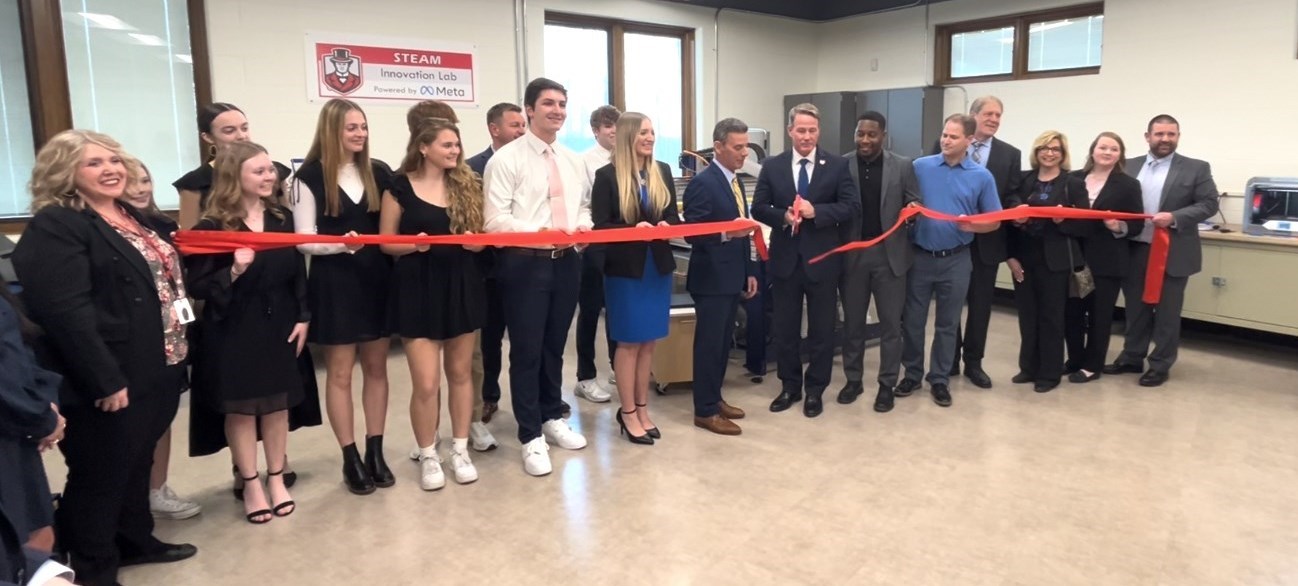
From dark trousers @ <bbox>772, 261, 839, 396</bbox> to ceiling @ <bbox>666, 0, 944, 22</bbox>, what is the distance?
4.46 m

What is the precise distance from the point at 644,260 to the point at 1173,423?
2.77 m

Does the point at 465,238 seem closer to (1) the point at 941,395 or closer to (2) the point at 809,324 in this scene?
(2) the point at 809,324

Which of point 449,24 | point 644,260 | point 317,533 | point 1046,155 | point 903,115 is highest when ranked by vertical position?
point 449,24

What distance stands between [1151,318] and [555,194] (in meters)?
3.74

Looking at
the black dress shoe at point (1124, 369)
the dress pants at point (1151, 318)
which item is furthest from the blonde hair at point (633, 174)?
the black dress shoe at point (1124, 369)

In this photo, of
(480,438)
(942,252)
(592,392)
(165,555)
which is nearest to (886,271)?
(942,252)

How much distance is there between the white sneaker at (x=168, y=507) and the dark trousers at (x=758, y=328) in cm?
297

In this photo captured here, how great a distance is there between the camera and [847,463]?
3.60 m

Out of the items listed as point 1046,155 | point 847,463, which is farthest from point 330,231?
point 1046,155

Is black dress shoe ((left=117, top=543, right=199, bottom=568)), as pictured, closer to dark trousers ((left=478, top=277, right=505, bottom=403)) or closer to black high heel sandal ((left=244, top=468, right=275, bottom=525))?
black high heel sandal ((left=244, top=468, right=275, bottom=525))

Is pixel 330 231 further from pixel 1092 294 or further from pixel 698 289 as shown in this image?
pixel 1092 294

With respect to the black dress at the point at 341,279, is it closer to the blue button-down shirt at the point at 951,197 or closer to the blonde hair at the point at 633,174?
the blonde hair at the point at 633,174

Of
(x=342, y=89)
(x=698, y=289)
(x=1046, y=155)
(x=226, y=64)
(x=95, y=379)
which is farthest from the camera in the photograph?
(x=342, y=89)

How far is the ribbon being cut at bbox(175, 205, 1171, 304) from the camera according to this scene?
110 inches
